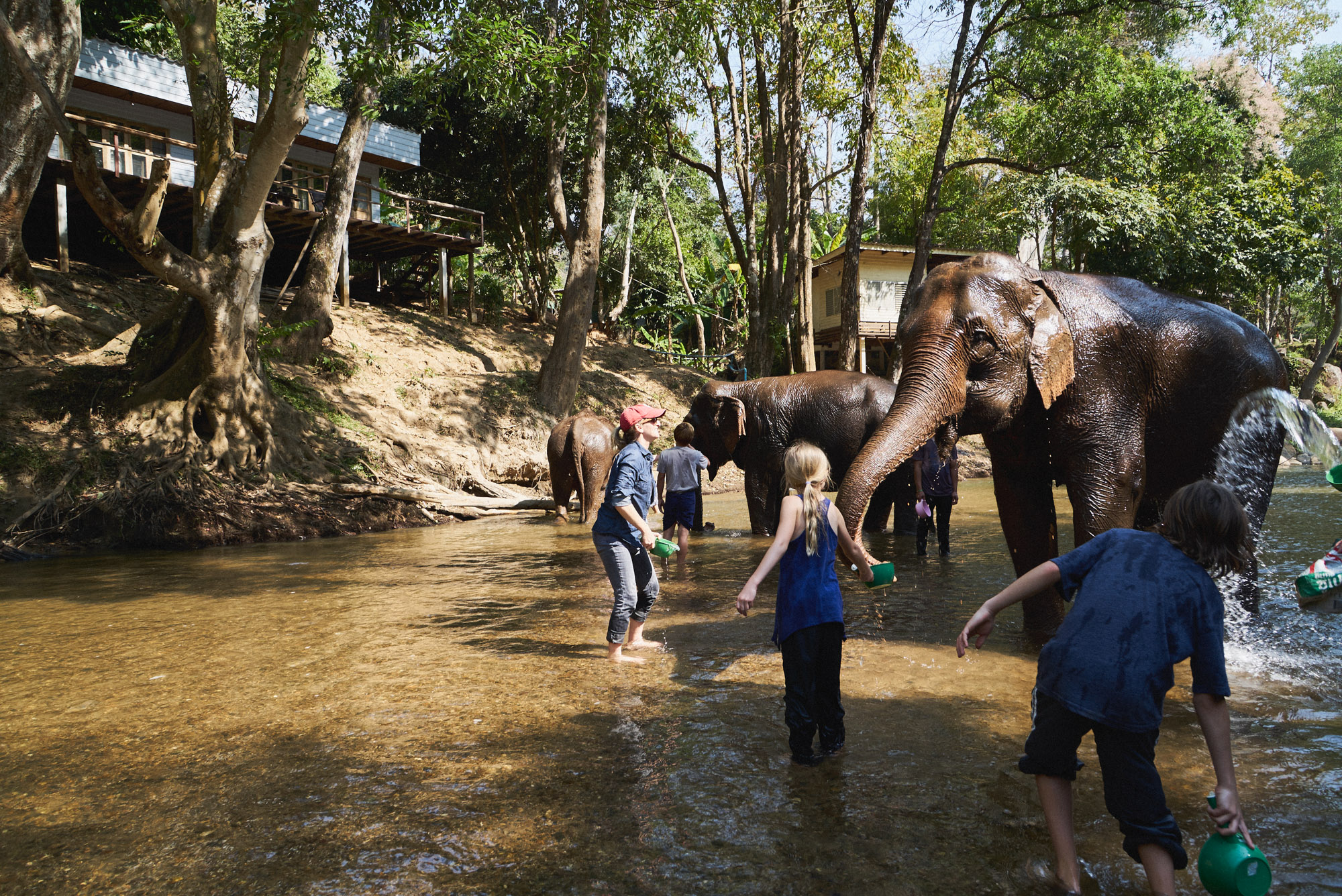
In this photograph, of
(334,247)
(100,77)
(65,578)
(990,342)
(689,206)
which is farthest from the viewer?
(689,206)

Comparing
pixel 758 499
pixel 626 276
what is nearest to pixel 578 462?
pixel 758 499

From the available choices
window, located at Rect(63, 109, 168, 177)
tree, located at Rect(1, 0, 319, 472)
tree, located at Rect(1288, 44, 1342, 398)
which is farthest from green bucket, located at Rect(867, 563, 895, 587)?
tree, located at Rect(1288, 44, 1342, 398)

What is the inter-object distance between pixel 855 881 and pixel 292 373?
55.0ft

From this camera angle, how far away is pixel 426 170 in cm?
2970

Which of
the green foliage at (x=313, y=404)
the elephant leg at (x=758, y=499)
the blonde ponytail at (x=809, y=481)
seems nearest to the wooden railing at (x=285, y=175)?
the green foliage at (x=313, y=404)

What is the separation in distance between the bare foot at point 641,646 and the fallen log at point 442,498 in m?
8.88

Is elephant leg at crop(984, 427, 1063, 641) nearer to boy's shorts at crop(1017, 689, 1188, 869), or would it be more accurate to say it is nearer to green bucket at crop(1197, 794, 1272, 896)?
boy's shorts at crop(1017, 689, 1188, 869)

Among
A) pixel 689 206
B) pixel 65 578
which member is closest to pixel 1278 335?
pixel 689 206

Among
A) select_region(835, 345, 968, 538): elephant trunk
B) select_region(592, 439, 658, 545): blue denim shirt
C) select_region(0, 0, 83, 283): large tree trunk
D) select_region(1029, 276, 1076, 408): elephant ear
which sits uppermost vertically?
select_region(0, 0, 83, 283): large tree trunk

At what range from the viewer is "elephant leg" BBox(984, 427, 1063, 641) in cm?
583

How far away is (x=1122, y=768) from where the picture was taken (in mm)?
2689

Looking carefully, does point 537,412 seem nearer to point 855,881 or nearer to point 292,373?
point 292,373

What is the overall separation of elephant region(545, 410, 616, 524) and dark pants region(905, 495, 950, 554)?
4.44 meters

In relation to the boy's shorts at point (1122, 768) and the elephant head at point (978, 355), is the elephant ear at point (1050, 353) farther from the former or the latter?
the boy's shorts at point (1122, 768)
